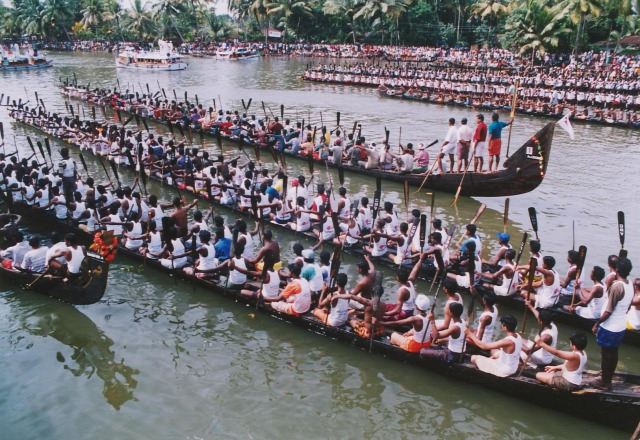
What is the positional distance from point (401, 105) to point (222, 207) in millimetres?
21774

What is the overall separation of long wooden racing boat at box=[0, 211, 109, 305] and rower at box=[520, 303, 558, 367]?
278 inches

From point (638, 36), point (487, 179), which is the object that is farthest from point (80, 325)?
point (638, 36)

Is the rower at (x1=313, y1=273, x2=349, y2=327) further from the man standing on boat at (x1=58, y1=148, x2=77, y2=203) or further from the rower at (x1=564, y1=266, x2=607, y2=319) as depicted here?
the man standing on boat at (x1=58, y1=148, x2=77, y2=203)

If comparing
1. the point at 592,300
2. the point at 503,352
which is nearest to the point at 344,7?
the point at 592,300

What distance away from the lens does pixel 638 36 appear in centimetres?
4559

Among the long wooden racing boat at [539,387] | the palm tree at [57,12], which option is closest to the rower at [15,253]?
the long wooden racing boat at [539,387]

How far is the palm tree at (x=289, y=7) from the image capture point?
67812 mm

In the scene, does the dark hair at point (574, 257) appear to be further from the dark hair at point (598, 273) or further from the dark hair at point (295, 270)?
the dark hair at point (295, 270)

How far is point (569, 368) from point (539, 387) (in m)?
0.56

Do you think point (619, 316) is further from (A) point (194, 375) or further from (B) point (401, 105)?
(B) point (401, 105)

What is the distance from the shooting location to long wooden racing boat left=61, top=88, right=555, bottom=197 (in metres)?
13.1

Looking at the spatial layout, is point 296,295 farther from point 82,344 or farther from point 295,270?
point 82,344

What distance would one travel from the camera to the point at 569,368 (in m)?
6.75

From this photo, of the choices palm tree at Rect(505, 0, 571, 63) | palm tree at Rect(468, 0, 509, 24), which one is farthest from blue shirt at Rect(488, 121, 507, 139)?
palm tree at Rect(468, 0, 509, 24)
